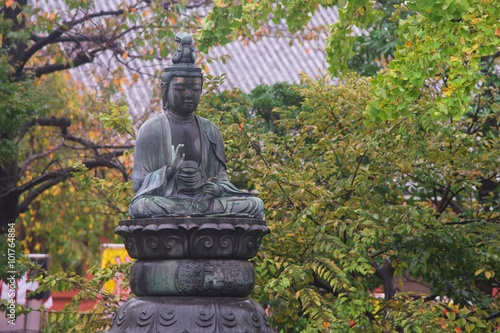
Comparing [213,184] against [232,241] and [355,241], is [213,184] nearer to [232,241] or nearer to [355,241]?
[232,241]

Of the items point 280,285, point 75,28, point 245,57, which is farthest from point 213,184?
point 245,57

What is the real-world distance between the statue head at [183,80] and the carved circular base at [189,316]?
1777 millimetres

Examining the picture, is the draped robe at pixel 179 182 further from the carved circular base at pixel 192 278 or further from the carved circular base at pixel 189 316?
the carved circular base at pixel 189 316

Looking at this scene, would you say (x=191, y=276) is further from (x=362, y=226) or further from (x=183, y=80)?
(x=362, y=226)

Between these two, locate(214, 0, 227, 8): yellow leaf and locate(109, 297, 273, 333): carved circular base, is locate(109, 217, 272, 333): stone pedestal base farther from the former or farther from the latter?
locate(214, 0, 227, 8): yellow leaf

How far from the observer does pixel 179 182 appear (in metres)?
6.10

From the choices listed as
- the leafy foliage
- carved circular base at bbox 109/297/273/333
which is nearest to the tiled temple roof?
the leafy foliage

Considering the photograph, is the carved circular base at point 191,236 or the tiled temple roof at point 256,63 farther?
the tiled temple roof at point 256,63

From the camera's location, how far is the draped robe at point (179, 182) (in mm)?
5801

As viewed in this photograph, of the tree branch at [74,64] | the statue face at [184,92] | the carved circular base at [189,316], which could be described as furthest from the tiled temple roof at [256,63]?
the carved circular base at [189,316]

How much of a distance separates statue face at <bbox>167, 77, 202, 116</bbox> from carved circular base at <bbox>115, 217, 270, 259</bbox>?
1.19m

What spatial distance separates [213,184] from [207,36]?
10.6 ft

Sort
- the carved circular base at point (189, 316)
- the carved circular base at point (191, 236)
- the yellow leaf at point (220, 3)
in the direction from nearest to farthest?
the carved circular base at point (189, 316), the carved circular base at point (191, 236), the yellow leaf at point (220, 3)

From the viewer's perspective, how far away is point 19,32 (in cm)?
1047
